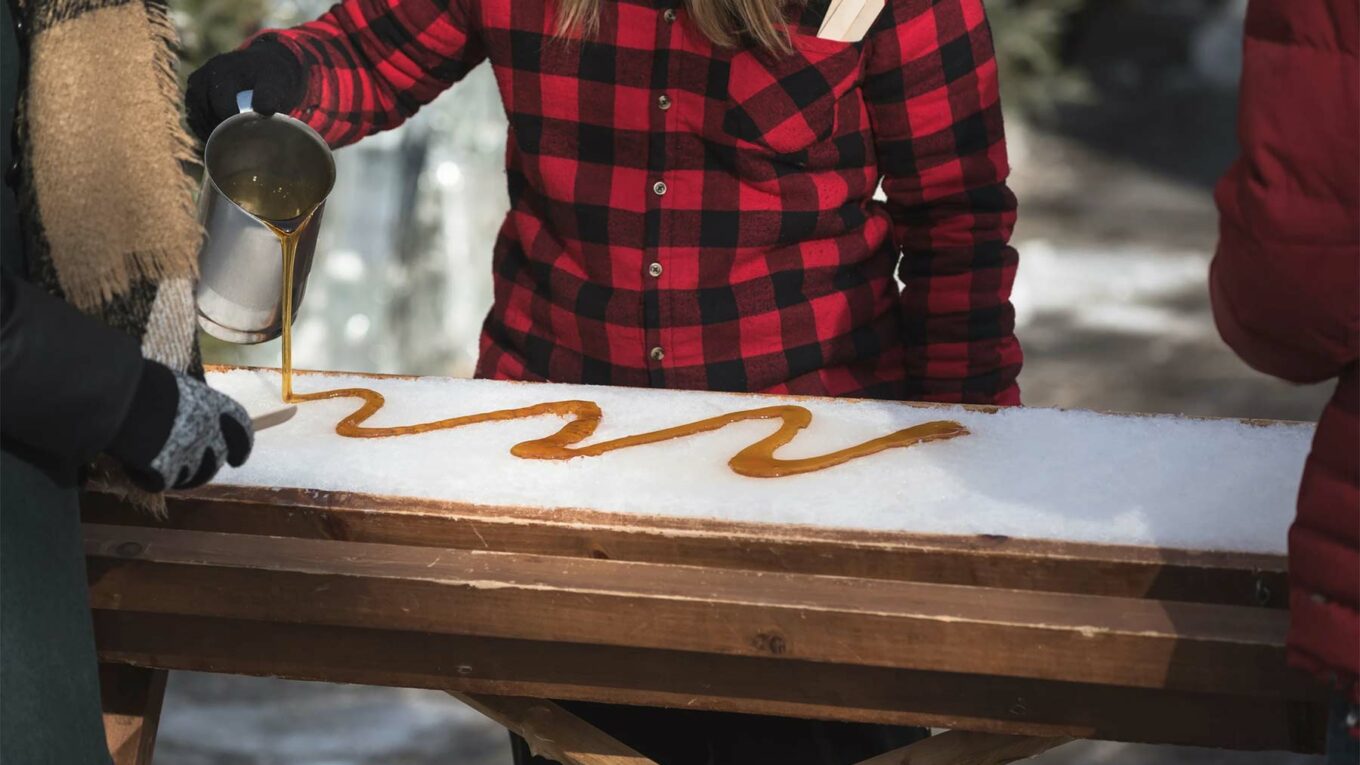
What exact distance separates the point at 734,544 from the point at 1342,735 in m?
0.52

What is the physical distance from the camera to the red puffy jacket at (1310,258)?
103 centimetres

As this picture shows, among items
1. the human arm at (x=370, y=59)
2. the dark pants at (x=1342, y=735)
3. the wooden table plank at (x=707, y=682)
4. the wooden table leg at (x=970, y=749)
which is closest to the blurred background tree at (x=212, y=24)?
the human arm at (x=370, y=59)

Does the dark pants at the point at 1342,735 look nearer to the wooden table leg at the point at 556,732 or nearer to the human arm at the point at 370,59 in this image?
the wooden table leg at the point at 556,732

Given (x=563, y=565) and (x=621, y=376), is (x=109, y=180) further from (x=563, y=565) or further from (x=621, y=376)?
(x=621, y=376)

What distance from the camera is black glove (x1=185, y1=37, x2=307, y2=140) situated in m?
1.60

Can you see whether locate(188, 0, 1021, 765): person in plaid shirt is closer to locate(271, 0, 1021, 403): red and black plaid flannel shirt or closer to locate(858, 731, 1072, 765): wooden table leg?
locate(271, 0, 1021, 403): red and black plaid flannel shirt

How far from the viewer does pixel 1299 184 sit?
3.46ft

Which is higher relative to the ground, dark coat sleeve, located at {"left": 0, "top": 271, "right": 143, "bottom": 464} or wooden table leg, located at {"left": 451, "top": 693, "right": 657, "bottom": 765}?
dark coat sleeve, located at {"left": 0, "top": 271, "right": 143, "bottom": 464}

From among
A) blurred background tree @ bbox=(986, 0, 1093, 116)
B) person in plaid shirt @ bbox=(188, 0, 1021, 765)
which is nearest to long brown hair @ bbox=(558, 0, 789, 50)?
person in plaid shirt @ bbox=(188, 0, 1021, 765)

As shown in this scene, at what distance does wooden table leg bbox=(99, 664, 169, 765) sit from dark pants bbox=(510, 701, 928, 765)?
412mm

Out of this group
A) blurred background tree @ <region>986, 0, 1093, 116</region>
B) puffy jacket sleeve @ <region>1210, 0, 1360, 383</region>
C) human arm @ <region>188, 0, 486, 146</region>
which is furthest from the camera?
blurred background tree @ <region>986, 0, 1093, 116</region>

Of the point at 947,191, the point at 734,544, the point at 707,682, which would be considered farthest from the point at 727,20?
the point at 707,682

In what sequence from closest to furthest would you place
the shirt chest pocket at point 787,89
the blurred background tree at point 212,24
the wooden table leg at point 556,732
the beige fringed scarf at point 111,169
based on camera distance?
the beige fringed scarf at point 111,169
the wooden table leg at point 556,732
the shirt chest pocket at point 787,89
the blurred background tree at point 212,24

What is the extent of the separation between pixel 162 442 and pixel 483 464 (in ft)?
1.20
